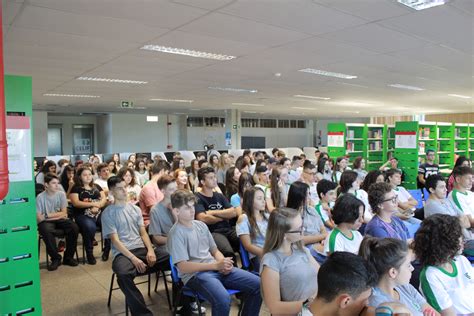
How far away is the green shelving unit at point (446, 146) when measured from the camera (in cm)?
1004

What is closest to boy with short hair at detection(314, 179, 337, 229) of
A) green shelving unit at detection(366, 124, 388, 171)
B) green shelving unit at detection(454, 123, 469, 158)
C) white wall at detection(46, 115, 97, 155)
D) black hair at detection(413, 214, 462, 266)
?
black hair at detection(413, 214, 462, 266)

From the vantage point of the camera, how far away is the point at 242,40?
4.43 meters

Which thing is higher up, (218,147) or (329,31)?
(329,31)

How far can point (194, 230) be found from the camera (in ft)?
9.98

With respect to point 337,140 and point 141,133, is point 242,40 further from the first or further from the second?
point 141,133

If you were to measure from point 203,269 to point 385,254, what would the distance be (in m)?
1.42

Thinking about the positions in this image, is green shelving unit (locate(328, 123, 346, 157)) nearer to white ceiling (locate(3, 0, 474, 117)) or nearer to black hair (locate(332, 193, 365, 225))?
white ceiling (locate(3, 0, 474, 117))

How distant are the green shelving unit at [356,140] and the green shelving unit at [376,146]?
0.70 feet

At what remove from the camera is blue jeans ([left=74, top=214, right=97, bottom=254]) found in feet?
16.2

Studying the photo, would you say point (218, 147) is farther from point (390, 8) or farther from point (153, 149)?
point (390, 8)

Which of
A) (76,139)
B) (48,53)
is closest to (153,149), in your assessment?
(76,139)

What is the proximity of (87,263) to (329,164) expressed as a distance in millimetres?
5085

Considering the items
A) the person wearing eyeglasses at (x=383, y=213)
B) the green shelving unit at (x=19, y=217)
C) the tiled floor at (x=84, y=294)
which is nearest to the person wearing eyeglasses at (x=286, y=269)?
the person wearing eyeglasses at (x=383, y=213)

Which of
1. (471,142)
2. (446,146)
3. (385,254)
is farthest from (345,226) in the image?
(471,142)
